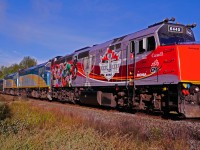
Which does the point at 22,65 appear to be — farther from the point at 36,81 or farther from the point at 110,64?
the point at 110,64

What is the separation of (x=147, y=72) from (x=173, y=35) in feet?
6.36

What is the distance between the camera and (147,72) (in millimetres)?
11883

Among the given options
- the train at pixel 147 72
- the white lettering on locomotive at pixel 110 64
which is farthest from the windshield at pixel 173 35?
the white lettering on locomotive at pixel 110 64

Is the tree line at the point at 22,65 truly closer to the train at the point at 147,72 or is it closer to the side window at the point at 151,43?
the train at the point at 147,72

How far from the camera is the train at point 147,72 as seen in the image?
10.5 m

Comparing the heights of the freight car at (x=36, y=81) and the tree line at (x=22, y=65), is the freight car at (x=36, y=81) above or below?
below

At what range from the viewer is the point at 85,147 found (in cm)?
496

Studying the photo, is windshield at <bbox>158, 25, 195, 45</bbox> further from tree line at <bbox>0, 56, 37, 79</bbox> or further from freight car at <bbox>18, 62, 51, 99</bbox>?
tree line at <bbox>0, 56, 37, 79</bbox>

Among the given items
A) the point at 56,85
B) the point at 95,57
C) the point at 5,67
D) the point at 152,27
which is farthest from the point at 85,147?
the point at 5,67

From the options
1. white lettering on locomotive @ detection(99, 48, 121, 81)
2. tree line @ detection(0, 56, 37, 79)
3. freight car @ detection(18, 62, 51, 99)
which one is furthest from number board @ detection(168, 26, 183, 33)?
tree line @ detection(0, 56, 37, 79)

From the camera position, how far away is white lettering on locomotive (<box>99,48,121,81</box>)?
561 inches

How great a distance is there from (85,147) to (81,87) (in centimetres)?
1390

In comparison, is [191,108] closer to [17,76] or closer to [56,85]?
[56,85]

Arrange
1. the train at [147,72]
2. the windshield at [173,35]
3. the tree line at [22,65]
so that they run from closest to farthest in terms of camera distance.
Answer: the train at [147,72], the windshield at [173,35], the tree line at [22,65]
